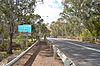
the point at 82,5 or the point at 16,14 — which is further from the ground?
the point at 82,5

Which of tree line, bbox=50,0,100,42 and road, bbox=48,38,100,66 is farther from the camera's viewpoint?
tree line, bbox=50,0,100,42

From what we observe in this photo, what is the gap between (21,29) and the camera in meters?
33.8

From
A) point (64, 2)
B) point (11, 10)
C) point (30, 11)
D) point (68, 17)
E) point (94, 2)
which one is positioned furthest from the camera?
point (68, 17)

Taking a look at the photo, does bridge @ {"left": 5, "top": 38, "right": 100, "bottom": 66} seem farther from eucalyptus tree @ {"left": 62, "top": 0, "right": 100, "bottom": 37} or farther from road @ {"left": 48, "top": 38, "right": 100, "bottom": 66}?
eucalyptus tree @ {"left": 62, "top": 0, "right": 100, "bottom": 37}

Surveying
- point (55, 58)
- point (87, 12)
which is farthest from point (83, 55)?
point (87, 12)

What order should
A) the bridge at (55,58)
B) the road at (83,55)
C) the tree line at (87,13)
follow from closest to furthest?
the bridge at (55,58) → the road at (83,55) → the tree line at (87,13)

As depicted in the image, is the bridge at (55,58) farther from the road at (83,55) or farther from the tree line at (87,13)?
the tree line at (87,13)

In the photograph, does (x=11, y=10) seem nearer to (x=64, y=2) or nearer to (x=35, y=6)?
(x=35, y=6)

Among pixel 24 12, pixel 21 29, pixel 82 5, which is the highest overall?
pixel 82 5

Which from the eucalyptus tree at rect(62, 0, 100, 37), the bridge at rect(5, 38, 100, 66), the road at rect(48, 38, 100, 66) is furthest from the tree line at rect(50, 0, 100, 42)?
the bridge at rect(5, 38, 100, 66)

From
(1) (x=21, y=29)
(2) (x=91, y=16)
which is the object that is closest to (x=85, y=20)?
(2) (x=91, y=16)

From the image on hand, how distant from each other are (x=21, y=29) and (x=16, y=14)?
12.1ft

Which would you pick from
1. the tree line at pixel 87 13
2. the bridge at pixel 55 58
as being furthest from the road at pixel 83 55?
the tree line at pixel 87 13

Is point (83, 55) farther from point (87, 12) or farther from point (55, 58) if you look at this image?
point (87, 12)
